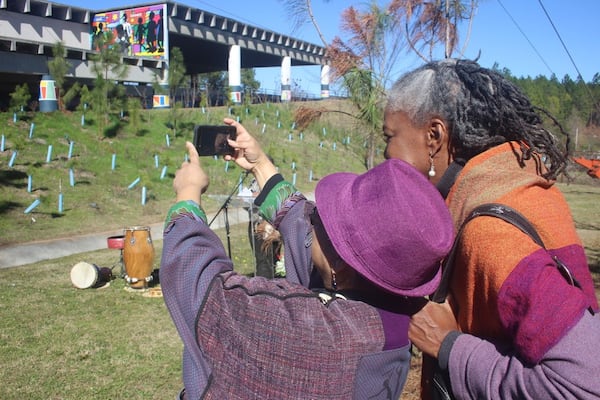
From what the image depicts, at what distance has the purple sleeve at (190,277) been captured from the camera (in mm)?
1283

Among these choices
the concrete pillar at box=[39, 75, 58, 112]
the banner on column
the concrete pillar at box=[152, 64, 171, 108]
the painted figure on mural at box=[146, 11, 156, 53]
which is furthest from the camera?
the painted figure on mural at box=[146, 11, 156, 53]

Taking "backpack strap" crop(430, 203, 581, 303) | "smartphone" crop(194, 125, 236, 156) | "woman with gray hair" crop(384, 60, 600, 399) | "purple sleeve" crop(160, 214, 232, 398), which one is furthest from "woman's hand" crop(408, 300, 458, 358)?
"smartphone" crop(194, 125, 236, 156)

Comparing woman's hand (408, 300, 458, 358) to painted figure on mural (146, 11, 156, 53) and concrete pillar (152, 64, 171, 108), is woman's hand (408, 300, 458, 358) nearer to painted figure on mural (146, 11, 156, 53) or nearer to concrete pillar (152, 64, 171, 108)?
concrete pillar (152, 64, 171, 108)

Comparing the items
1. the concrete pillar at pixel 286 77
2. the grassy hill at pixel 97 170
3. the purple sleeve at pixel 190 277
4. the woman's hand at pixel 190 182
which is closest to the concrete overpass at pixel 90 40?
the concrete pillar at pixel 286 77

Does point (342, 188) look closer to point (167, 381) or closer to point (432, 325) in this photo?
point (432, 325)

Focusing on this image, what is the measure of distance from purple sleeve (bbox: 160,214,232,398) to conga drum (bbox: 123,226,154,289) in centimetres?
634

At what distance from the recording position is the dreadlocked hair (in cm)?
157

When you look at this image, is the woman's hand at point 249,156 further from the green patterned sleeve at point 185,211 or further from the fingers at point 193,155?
the green patterned sleeve at point 185,211

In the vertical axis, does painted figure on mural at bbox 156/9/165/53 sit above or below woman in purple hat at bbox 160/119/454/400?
above

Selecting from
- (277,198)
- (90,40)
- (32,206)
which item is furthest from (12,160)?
(90,40)

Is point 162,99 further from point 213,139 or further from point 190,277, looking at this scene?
point 190,277

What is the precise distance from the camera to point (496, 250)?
4.15 feet

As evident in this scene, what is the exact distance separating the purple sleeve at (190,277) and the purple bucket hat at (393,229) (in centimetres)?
30

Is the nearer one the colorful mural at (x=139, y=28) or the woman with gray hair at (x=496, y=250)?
the woman with gray hair at (x=496, y=250)
